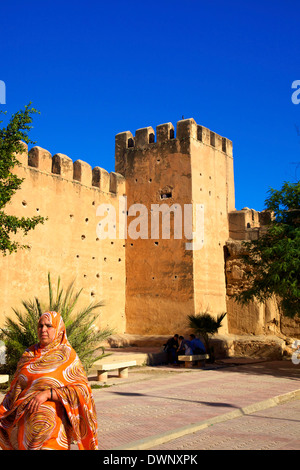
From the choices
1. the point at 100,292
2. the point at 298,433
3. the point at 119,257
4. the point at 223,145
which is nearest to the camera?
the point at 298,433

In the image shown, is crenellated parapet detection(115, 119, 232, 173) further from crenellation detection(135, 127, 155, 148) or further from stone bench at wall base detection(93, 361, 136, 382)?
stone bench at wall base detection(93, 361, 136, 382)

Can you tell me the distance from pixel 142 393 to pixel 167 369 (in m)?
4.37

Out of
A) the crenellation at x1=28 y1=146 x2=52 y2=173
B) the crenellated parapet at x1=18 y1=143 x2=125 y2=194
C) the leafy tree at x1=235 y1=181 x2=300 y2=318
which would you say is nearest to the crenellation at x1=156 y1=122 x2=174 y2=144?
the crenellated parapet at x1=18 y1=143 x2=125 y2=194

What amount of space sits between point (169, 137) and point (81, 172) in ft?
12.3

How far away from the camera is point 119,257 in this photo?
1814 centimetres

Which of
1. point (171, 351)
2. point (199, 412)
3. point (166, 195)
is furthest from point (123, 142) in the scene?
point (199, 412)

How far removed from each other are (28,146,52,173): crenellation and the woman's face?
11.6 m

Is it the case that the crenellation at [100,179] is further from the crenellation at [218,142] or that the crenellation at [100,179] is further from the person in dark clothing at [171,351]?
the person in dark clothing at [171,351]

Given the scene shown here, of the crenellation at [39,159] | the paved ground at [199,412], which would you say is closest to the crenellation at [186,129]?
the crenellation at [39,159]

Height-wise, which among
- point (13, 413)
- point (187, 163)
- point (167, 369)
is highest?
point (187, 163)

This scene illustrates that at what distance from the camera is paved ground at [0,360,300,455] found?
511 cm
